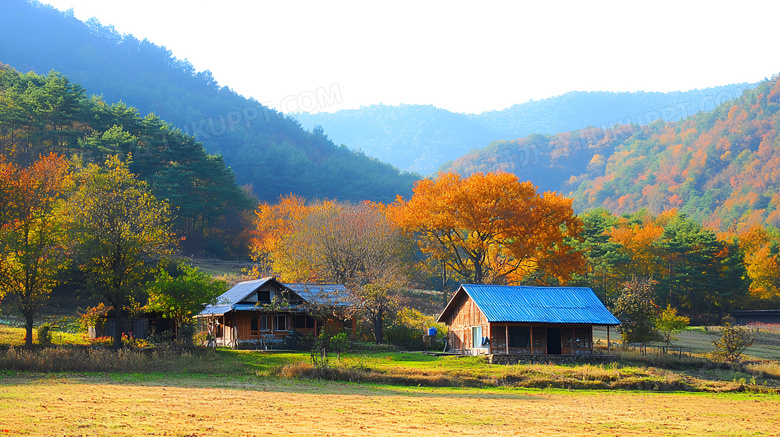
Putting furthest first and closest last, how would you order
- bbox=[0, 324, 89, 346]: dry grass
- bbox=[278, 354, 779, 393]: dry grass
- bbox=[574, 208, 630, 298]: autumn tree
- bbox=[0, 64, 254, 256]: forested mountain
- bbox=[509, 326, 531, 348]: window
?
bbox=[574, 208, 630, 298]: autumn tree
bbox=[0, 64, 254, 256]: forested mountain
bbox=[509, 326, 531, 348]: window
bbox=[0, 324, 89, 346]: dry grass
bbox=[278, 354, 779, 393]: dry grass

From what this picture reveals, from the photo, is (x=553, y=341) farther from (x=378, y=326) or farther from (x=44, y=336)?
(x=44, y=336)

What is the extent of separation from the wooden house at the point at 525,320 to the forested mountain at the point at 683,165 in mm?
96137

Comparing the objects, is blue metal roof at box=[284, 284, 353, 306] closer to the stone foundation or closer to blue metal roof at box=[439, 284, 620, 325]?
blue metal roof at box=[439, 284, 620, 325]

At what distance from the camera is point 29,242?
37531mm

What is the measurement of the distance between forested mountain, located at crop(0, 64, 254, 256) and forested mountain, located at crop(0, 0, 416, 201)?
33290mm

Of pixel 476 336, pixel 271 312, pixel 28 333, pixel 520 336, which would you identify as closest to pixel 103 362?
pixel 28 333

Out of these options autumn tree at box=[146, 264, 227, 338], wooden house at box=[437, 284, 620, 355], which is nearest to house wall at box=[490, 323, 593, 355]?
wooden house at box=[437, 284, 620, 355]

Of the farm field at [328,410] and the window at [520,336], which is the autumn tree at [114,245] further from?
the window at [520,336]

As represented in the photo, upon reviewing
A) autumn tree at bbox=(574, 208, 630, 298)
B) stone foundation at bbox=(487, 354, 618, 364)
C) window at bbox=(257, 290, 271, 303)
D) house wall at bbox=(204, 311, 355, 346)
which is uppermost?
autumn tree at bbox=(574, 208, 630, 298)

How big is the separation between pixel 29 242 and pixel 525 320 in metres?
30.2

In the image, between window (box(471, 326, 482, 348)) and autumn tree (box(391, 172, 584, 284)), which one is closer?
window (box(471, 326, 482, 348))

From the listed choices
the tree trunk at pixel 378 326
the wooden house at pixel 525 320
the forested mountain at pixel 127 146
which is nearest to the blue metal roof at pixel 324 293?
the tree trunk at pixel 378 326

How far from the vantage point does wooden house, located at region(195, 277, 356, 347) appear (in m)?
45.8

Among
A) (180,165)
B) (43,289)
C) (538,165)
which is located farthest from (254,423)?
(538,165)
